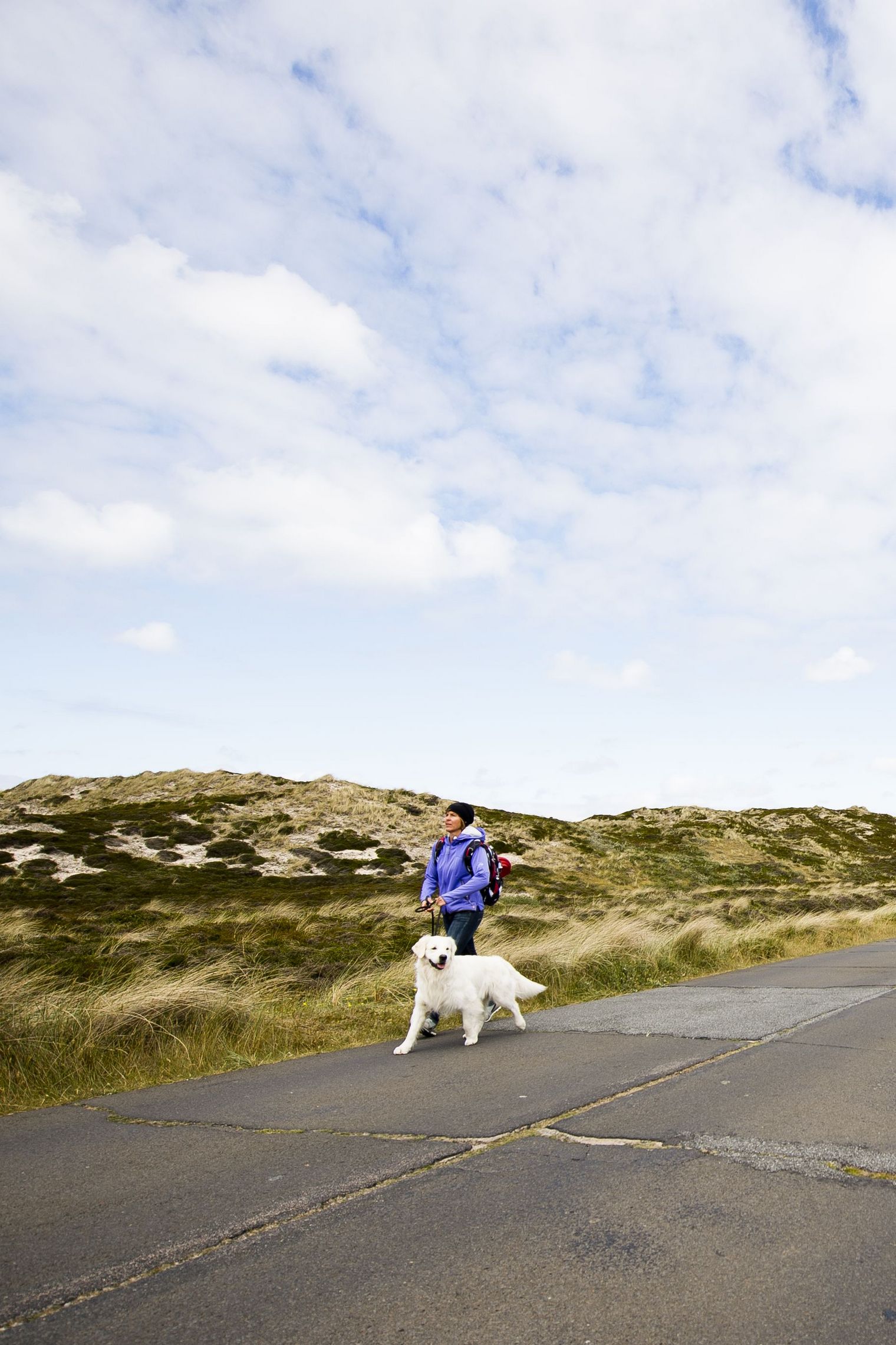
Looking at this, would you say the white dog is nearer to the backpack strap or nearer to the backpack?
the backpack

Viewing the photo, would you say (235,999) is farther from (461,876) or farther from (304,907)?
(304,907)

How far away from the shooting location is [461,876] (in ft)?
30.2

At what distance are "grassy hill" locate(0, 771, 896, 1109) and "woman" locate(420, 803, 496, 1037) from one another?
1.29 metres

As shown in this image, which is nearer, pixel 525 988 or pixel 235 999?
pixel 525 988

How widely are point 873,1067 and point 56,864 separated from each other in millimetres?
39512

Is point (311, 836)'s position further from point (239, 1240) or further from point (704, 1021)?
point (239, 1240)

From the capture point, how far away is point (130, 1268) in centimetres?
346

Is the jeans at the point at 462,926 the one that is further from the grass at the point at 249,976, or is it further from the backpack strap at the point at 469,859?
the grass at the point at 249,976

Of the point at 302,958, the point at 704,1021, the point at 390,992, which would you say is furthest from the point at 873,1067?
the point at 302,958

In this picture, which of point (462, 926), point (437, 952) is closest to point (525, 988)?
point (462, 926)

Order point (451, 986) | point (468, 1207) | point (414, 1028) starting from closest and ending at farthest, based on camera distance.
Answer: point (468, 1207)
point (414, 1028)
point (451, 986)

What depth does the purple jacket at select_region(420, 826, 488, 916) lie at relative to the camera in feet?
29.9

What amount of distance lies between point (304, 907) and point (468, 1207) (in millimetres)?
28682

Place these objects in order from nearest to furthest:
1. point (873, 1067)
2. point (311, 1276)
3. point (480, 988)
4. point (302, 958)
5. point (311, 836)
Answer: point (311, 1276) → point (873, 1067) → point (480, 988) → point (302, 958) → point (311, 836)
